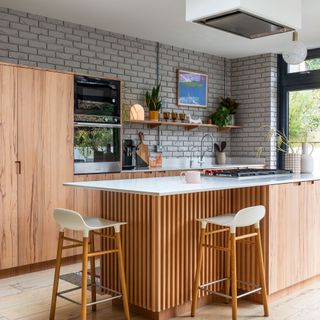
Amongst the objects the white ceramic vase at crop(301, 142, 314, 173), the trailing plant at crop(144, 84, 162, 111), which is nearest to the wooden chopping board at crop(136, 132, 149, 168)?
the trailing plant at crop(144, 84, 162, 111)

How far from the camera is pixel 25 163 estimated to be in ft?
13.7

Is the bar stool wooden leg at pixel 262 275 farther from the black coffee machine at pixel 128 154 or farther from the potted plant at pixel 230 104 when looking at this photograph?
the potted plant at pixel 230 104

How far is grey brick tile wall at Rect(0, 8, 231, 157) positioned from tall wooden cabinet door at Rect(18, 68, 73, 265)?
58 centimetres

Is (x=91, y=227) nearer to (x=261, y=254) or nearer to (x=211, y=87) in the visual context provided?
(x=261, y=254)

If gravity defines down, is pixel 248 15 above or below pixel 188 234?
above

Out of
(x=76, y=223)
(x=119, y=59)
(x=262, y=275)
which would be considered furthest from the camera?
(x=119, y=59)

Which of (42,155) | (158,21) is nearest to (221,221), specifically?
(42,155)

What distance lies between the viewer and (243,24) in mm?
3527

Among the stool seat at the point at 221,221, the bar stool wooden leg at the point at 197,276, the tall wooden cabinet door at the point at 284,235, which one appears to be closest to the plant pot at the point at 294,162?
the tall wooden cabinet door at the point at 284,235

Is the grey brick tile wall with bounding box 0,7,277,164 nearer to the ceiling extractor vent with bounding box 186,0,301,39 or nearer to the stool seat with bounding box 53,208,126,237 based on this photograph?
the ceiling extractor vent with bounding box 186,0,301,39

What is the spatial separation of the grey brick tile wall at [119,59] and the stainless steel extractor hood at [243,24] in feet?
6.69

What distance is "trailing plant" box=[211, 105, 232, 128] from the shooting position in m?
6.65

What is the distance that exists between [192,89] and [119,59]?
4.50ft

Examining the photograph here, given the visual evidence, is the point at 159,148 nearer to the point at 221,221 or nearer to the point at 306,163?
the point at 306,163
